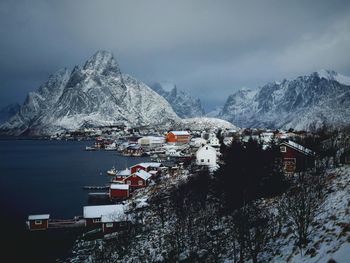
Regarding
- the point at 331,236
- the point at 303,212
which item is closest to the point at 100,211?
the point at 303,212

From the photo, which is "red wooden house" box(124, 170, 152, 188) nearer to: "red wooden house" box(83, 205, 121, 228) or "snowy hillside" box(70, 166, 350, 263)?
"snowy hillside" box(70, 166, 350, 263)

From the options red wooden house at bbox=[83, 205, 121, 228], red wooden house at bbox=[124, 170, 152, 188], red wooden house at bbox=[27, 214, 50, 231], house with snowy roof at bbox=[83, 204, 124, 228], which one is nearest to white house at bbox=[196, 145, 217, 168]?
red wooden house at bbox=[124, 170, 152, 188]

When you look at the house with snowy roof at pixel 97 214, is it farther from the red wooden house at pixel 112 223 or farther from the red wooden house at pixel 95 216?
the red wooden house at pixel 112 223

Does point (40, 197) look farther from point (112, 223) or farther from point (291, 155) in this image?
point (291, 155)

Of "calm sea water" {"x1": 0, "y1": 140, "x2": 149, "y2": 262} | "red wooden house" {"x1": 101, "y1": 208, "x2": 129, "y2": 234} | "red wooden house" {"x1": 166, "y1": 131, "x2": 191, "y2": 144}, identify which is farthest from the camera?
"red wooden house" {"x1": 166, "y1": 131, "x2": 191, "y2": 144}

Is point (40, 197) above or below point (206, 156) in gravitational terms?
below

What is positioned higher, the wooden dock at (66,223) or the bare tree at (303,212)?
the bare tree at (303,212)

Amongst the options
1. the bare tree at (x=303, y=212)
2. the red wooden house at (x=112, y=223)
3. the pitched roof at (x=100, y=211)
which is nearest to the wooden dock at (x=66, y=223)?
the pitched roof at (x=100, y=211)

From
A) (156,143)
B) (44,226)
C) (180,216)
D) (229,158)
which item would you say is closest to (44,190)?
(44,226)

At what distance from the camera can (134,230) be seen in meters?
36.8

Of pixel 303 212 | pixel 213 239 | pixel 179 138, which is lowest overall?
pixel 213 239

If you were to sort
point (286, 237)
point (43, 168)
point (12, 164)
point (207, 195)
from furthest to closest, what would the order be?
point (12, 164) < point (43, 168) < point (207, 195) < point (286, 237)

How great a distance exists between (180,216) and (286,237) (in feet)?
50.2

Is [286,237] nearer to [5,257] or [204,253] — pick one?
[204,253]
